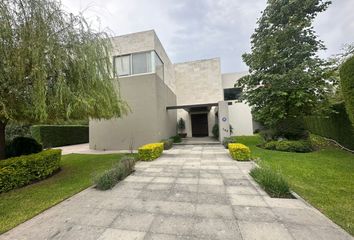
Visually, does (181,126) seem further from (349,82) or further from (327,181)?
(327,181)

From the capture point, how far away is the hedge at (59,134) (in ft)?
51.2

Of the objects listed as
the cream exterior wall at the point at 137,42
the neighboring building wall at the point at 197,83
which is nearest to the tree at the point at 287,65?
the cream exterior wall at the point at 137,42

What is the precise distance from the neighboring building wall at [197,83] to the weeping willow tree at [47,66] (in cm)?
1420

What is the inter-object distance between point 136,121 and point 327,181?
385 inches

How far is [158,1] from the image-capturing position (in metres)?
7.71

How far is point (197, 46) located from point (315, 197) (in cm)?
1162

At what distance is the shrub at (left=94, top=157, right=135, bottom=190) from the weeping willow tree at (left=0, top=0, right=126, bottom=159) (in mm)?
1972

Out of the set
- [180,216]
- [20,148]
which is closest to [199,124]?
[20,148]

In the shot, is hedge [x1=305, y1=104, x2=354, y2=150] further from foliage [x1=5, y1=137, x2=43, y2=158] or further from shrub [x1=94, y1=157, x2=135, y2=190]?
foliage [x1=5, y1=137, x2=43, y2=158]

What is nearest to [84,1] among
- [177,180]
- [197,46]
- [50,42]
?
[50,42]

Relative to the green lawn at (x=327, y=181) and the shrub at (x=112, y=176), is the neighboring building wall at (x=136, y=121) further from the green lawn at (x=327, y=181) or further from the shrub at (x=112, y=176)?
the green lawn at (x=327, y=181)

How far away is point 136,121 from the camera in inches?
464

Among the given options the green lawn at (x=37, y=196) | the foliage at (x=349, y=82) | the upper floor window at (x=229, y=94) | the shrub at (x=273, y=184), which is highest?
the upper floor window at (x=229, y=94)

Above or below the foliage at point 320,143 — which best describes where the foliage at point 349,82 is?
above
